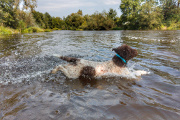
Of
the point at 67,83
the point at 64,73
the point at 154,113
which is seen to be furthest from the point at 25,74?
the point at 154,113

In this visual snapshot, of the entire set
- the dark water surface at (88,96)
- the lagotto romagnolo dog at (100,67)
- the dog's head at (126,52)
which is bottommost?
the dark water surface at (88,96)

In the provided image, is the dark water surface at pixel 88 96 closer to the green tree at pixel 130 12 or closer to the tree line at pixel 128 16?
the tree line at pixel 128 16

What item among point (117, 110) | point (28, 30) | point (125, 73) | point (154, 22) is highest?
point (154, 22)

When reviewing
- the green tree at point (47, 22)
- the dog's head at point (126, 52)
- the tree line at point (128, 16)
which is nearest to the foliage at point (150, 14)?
the tree line at point (128, 16)

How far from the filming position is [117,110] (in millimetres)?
2734

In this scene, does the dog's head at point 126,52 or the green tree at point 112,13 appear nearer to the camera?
the dog's head at point 126,52

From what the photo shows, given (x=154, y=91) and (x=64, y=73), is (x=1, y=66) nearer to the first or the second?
(x=64, y=73)

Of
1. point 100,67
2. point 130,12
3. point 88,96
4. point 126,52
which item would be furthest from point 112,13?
point 88,96

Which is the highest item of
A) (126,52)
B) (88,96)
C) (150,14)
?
(150,14)

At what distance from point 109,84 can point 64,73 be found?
1820mm

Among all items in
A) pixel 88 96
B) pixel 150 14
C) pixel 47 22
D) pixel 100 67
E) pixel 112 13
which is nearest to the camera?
pixel 88 96

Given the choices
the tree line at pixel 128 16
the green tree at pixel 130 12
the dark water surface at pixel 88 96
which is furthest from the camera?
the green tree at pixel 130 12

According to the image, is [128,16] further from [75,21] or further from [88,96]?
[88,96]

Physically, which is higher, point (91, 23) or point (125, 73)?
point (91, 23)
